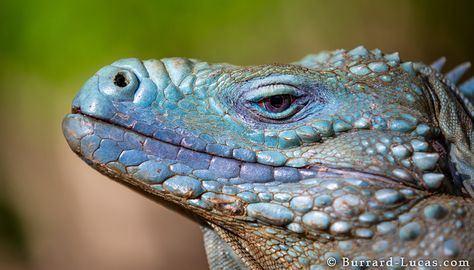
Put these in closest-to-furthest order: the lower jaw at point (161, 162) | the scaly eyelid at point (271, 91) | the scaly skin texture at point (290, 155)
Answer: the scaly skin texture at point (290, 155)
the lower jaw at point (161, 162)
the scaly eyelid at point (271, 91)

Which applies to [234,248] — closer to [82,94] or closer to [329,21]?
[82,94]

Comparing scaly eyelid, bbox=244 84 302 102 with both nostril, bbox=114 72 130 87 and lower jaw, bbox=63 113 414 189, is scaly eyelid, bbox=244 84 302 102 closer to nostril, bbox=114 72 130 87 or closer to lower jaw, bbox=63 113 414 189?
lower jaw, bbox=63 113 414 189

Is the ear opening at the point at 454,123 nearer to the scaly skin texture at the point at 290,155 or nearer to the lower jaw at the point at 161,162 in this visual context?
the scaly skin texture at the point at 290,155

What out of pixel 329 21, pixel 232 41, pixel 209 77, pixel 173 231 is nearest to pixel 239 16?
pixel 232 41

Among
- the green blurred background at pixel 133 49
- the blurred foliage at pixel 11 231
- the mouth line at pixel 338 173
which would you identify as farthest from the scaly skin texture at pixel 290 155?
the blurred foliage at pixel 11 231

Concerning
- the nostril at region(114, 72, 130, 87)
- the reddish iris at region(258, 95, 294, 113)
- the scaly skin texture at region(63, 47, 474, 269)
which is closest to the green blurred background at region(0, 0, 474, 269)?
the scaly skin texture at region(63, 47, 474, 269)

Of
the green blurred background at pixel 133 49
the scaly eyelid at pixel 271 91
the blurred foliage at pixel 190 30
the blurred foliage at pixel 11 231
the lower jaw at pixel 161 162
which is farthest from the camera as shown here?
the blurred foliage at pixel 11 231

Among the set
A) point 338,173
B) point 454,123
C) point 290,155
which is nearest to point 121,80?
point 290,155

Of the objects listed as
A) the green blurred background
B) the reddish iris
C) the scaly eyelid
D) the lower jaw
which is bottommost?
the lower jaw
